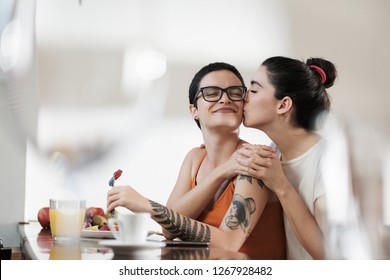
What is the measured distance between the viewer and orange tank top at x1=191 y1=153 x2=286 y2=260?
1.83 metres

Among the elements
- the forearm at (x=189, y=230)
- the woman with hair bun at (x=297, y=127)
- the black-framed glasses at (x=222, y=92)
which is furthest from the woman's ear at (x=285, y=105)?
the forearm at (x=189, y=230)

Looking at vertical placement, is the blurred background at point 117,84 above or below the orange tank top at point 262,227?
above

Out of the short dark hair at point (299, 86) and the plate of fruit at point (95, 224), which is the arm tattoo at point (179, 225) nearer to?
the plate of fruit at point (95, 224)

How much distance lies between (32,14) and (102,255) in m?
1.20

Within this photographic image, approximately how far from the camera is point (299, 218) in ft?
5.93

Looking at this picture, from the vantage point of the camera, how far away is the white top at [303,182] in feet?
6.23

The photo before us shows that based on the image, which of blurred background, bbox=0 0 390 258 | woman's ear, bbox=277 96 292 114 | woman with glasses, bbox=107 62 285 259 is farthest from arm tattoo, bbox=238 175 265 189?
blurred background, bbox=0 0 390 258

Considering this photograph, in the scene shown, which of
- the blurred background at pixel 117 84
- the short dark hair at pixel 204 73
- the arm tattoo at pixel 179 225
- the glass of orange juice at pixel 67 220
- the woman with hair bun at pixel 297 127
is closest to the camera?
the glass of orange juice at pixel 67 220

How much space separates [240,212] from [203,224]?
0.13m

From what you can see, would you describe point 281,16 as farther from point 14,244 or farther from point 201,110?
point 14,244

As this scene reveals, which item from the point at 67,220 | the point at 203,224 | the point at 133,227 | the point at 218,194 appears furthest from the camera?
the point at 218,194

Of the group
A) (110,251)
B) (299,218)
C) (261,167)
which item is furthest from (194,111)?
(110,251)

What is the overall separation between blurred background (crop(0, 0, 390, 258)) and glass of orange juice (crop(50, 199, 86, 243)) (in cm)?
60

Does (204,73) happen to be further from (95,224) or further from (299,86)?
(95,224)
